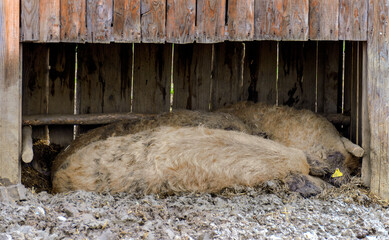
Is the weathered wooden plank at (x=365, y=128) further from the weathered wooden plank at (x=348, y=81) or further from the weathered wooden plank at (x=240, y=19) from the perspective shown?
the weathered wooden plank at (x=348, y=81)

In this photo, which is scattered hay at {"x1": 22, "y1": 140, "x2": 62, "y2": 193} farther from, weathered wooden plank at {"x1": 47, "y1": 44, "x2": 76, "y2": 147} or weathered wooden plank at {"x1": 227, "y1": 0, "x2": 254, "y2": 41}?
weathered wooden plank at {"x1": 227, "y1": 0, "x2": 254, "y2": 41}

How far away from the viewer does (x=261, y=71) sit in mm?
7270

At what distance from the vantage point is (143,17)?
197 inches

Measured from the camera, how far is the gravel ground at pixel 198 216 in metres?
3.96

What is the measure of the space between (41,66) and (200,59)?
6.48 ft

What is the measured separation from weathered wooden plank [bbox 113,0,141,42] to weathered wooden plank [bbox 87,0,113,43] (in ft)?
0.20

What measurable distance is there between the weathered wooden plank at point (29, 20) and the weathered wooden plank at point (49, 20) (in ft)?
0.14

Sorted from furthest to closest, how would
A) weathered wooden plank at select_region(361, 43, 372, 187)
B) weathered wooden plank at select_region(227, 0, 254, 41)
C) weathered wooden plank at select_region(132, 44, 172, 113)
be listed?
weathered wooden plank at select_region(132, 44, 172, 113)
weathered wooden plank at select_region(361, 43, 372, 187)
weathered wooden plank at select_region(227, 0, 254, 41)

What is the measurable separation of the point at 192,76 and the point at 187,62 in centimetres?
19

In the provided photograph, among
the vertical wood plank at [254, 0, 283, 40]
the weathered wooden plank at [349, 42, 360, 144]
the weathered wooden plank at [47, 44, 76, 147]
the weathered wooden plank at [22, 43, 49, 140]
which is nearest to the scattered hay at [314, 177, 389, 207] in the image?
the weathered wooden plank at [349, 42, 360, 144]

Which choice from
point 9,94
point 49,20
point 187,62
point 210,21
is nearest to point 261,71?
point 187,62

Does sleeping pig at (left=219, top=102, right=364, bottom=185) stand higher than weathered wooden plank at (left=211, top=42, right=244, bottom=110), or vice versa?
weathered wooden plank at (left=211, top=42, right=244, bottom=110)

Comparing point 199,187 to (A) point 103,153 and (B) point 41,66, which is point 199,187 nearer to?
(A) point 103,153

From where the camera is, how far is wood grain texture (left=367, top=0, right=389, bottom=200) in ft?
17.1
